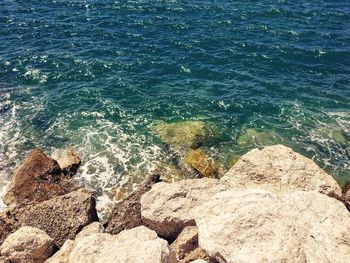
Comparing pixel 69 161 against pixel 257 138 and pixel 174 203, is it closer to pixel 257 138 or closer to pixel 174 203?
pixel 174 203

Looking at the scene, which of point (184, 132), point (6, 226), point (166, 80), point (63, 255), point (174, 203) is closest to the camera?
point (63, 255)

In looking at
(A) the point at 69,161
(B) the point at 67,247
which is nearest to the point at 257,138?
(A) the point at 69,161

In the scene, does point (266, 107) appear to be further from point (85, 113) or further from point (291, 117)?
point (85, 113)

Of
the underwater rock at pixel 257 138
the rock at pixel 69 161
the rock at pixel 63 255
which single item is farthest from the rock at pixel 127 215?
the underwater rock at pixel 257 138

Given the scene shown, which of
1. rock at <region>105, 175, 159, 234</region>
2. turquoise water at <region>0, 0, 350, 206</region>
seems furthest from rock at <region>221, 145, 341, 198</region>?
turquoise water at <region>0, 0, 350, 206</region>

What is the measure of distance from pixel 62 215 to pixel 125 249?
895 centimetres

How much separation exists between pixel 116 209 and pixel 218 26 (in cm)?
3625

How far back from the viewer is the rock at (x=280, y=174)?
22.4 m

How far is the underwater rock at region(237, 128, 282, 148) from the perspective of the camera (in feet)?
110

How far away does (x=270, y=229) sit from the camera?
635 inches

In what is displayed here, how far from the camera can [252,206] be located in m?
17.0

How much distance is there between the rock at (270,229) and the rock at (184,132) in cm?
1428

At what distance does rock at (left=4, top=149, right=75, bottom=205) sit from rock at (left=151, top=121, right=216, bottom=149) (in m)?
9.72

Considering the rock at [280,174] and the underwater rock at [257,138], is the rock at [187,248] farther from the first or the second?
the underwater rock at [257,138]
